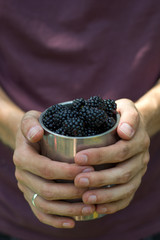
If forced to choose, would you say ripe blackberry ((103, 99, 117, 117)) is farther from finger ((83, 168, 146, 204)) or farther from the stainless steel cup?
finger ((83, 168, 146, 204))

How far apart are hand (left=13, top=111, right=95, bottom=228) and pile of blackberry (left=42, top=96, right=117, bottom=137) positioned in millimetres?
39

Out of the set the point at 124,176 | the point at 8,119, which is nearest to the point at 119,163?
the point at 124,176

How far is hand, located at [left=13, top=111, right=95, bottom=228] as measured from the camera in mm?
632

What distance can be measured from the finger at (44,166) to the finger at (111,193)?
6cm

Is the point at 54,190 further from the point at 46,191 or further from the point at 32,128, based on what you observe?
the point at 32,128

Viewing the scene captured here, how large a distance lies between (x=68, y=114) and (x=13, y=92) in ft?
1.50

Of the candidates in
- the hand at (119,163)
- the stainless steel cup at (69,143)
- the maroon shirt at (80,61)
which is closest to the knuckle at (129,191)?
the hand at (119,163)

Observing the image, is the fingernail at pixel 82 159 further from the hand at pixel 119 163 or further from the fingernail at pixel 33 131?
the fingernail at pixel 33 131

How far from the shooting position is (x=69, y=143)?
23.7 inches

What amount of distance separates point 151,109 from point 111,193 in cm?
33

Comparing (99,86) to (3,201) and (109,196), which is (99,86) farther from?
(3,201)

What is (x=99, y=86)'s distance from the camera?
1014 mm

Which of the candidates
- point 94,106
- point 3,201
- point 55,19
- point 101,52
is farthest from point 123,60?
point 3,201

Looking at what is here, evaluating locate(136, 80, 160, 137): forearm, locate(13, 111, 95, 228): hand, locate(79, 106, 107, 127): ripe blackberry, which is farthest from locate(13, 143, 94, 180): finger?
locate(136, 80, 160, 137): forearm
